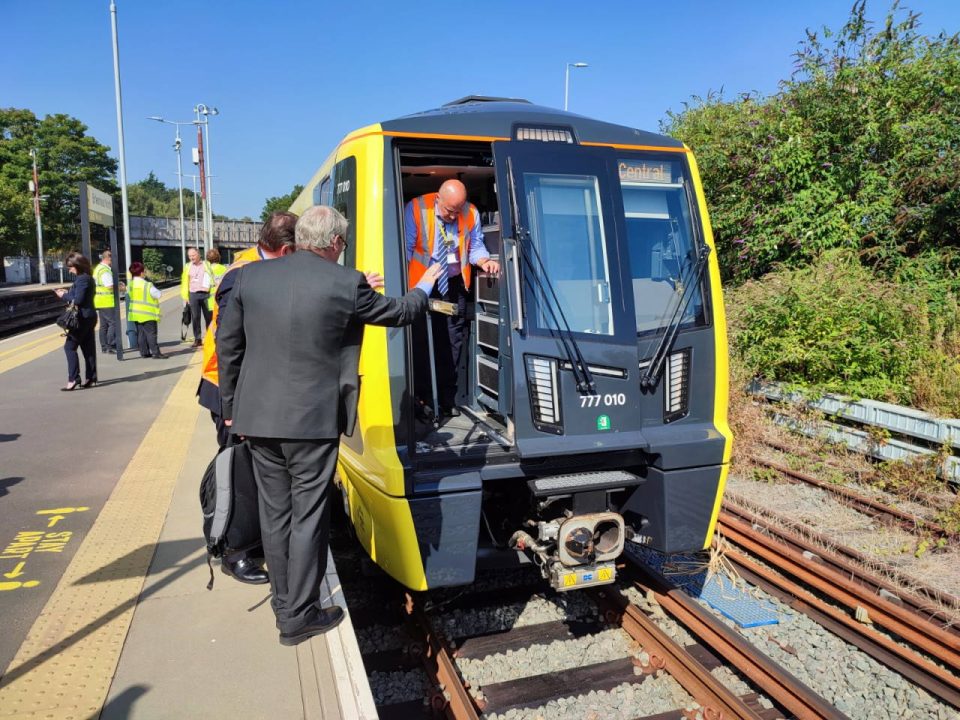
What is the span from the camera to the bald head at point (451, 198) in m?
4.51

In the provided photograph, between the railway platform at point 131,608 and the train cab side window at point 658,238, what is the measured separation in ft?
8.16

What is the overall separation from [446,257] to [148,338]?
1015 centimetres

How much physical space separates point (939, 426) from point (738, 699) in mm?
4041

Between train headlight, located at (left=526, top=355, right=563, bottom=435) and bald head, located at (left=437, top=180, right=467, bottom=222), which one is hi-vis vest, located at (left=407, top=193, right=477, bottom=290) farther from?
train headlight, located at (left=526, top=355, right=563, bottom=435)

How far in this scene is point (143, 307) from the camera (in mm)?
12484

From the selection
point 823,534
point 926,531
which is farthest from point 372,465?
point 926,531

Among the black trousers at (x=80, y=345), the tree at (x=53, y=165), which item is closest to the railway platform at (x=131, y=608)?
the black trousers at (x=80, y=345)

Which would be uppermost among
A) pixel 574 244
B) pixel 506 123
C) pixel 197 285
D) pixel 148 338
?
pixel 506 123

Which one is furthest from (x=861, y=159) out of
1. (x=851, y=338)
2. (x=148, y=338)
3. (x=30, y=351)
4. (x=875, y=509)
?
(x=30, y=351)

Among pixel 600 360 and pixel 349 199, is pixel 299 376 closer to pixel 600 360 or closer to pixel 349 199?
pixel 349 199

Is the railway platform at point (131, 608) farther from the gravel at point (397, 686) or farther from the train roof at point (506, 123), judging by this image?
the train roof at point (506, 123)

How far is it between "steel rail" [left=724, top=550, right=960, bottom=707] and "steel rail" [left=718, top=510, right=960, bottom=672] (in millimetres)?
79

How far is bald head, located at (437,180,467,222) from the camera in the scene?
4508 mm

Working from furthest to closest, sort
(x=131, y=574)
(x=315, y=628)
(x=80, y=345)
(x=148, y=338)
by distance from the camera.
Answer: (x=148, y=338) < (x=80, y=345) < (x=131, y=574) < (x=315, y=628)
